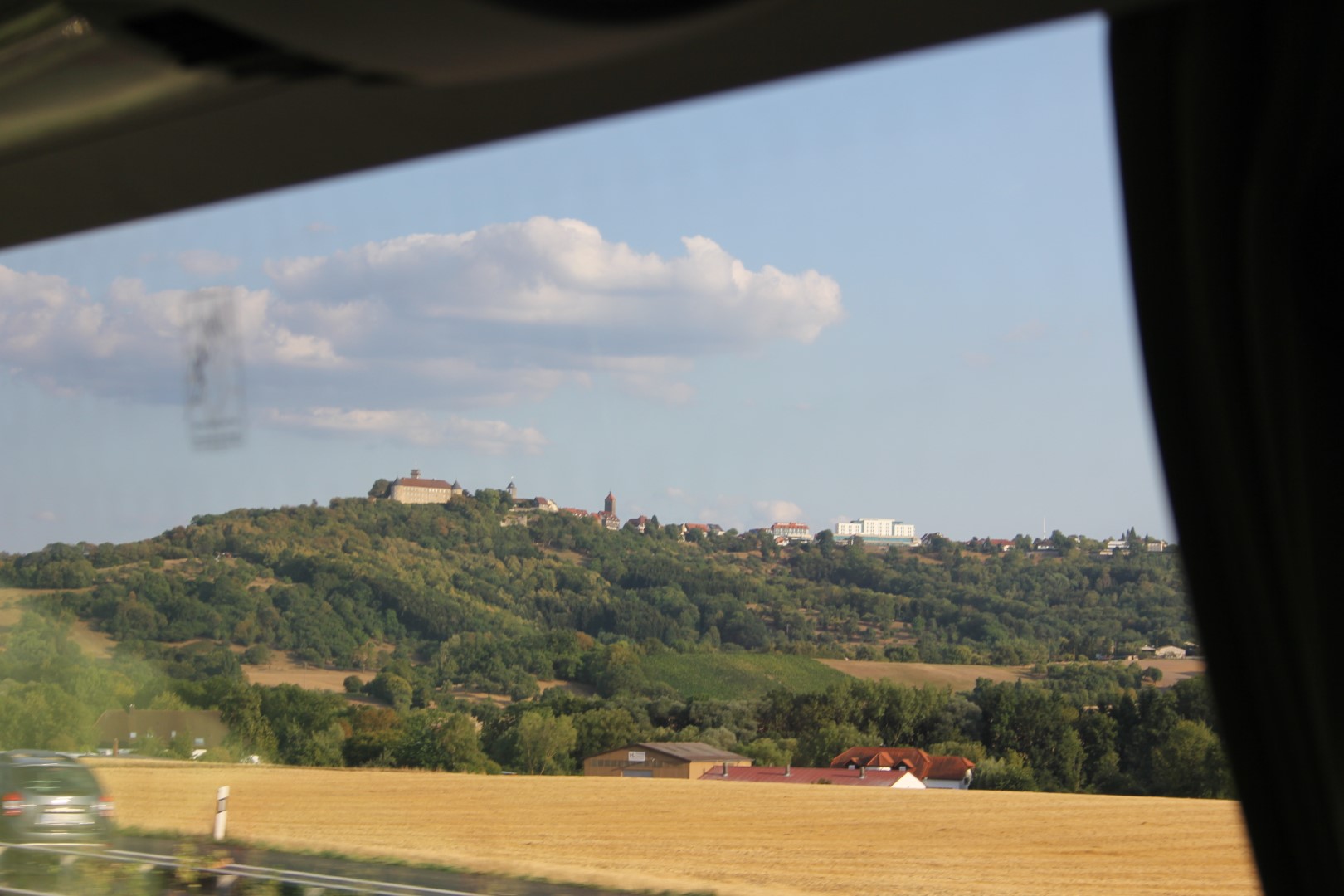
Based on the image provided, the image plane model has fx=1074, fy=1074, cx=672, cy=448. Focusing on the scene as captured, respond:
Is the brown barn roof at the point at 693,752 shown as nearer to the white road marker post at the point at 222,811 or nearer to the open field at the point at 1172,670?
the open field at the point at 1172,670

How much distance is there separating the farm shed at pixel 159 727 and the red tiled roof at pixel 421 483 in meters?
1.79

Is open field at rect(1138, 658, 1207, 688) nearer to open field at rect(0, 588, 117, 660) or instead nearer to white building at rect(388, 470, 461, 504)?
white building at rect(388, 470, 461, 504)

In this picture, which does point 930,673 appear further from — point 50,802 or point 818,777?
point 50,802

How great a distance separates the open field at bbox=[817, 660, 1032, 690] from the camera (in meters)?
3.42

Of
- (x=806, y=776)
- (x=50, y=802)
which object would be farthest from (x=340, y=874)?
(x=806, y=776)

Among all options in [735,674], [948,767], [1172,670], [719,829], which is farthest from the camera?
[719,829]

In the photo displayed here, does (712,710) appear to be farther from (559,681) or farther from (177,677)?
(177,677)

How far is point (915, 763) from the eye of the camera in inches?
159

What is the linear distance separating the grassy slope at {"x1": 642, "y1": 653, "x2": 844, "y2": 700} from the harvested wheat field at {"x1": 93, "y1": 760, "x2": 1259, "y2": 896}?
2.83 feet

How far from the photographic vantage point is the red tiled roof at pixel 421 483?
668cm

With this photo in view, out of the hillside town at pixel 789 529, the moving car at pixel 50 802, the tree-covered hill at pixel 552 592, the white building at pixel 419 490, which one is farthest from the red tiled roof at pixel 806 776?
the moving car at pixel 50 802

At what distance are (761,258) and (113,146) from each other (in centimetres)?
356

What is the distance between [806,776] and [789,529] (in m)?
1.10

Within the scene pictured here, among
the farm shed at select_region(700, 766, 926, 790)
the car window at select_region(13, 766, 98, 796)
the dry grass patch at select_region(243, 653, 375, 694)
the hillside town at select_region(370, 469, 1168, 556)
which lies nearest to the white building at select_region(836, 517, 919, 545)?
the hillside town at select_region(370, 469, 1168, 556)
